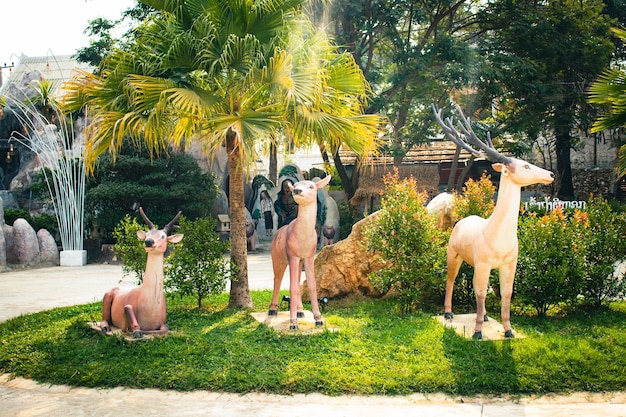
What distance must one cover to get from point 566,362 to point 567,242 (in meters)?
2.49

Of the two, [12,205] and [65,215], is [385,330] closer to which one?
[65,215]

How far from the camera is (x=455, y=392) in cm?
564

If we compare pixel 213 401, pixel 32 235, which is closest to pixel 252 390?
pixel 213 401

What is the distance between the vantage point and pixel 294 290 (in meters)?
7.68

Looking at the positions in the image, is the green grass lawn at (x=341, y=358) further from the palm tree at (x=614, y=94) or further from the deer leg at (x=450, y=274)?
the palm tree at (x=614, y=94)

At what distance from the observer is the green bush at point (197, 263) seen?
8.88m

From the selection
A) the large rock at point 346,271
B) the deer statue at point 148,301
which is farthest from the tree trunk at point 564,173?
the deer statue at point 148,301

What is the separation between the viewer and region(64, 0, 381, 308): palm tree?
7789 millimetres

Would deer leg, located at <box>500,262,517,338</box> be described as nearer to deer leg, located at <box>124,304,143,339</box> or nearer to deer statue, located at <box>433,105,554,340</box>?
deer statue, located at <box>433,105,554,340</box>

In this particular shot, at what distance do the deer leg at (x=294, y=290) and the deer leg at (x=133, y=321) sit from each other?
5.74 feet

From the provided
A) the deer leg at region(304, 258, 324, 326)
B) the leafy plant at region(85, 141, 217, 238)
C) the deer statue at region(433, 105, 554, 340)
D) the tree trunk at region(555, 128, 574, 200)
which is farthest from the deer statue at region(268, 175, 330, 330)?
Answer: the tree trunk at region(555, 128, 574, 200)

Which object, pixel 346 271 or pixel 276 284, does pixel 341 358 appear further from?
pixel 346 271

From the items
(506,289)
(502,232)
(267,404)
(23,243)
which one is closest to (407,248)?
(506,289)

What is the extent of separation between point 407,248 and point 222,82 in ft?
11.1
